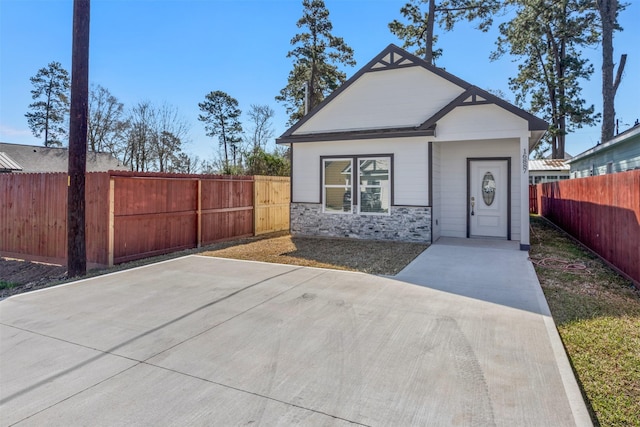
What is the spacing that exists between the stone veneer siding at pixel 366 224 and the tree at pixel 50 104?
32067 millimetres

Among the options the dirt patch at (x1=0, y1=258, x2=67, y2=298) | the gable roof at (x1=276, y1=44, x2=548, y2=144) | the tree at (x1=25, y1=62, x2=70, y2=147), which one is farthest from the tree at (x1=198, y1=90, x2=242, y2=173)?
the dirt patch at (x1=0, y1=258, x2=67, y2=298)

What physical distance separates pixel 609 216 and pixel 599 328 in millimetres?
4326

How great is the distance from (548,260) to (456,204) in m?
3.54

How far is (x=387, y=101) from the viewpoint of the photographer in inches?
437

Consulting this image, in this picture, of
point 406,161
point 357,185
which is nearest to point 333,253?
point 357,185

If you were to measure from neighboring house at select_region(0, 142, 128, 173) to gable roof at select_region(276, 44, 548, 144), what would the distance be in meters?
18.8

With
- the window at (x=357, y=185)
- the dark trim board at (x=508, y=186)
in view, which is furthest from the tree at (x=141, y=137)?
the dark trim board at (x=508, y=186)

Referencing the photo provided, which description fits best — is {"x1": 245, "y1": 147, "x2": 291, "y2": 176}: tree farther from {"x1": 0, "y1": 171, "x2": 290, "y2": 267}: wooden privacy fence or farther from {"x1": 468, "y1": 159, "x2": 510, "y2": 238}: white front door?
{"x1": 468, "y1": 159, "x2": 510, "y2": 238}: white front door

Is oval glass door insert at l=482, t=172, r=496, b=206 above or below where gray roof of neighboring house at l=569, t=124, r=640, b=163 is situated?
below

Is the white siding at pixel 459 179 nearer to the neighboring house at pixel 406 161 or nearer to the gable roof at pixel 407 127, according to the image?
the neighboring house at pixel 406 161

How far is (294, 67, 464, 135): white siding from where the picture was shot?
34.7 feet

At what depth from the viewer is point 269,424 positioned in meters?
2.55

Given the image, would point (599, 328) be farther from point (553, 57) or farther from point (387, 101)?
point (553, 57)

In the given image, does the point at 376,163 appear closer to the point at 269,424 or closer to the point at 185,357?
the point at 185,357
